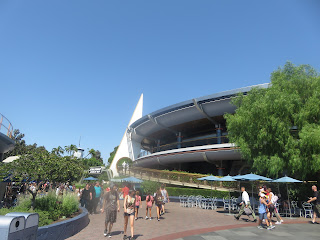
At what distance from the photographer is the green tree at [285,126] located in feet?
43.3

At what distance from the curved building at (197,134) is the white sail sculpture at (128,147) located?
18.1ft

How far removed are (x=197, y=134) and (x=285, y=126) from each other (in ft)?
77.0

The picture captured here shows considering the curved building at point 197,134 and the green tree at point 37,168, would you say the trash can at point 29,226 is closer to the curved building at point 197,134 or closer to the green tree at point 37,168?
the green tree at point 37,168

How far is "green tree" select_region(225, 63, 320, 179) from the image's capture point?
519 inches

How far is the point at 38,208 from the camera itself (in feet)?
28.5

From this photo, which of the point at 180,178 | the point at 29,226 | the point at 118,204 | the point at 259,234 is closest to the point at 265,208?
the point at 259,234

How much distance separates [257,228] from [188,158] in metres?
20.5

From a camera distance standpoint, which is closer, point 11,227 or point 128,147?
point 11,227

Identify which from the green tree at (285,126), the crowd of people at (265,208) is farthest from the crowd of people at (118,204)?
the green tree at (285,126)

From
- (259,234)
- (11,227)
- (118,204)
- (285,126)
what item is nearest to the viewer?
(11,227)

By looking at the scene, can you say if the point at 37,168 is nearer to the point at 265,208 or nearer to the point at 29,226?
the point at 29,226

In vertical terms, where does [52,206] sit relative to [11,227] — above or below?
below

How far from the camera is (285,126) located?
1401cm

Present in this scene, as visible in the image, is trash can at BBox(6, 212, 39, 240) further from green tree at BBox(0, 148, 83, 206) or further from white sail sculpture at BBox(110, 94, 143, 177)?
white sail sculpture at BBox(110, 94, 143, 177)
